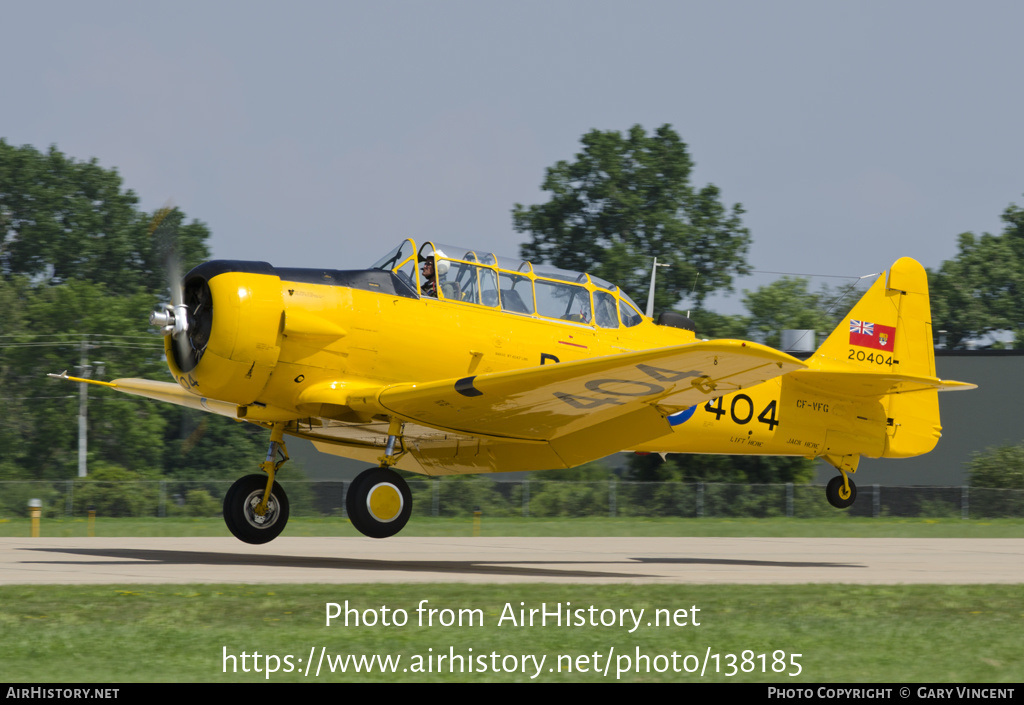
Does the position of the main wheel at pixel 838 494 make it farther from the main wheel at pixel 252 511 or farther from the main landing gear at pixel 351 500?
the main wheel at pixel 252 511

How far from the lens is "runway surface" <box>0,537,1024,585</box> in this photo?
11.7 m

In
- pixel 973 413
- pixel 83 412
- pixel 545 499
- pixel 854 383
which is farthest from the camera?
pixel 83 412

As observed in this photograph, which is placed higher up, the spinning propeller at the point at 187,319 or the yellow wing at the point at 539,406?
the spinning propeller at the point at 187,319

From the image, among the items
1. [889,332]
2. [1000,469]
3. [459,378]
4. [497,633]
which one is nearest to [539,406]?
[459,378]

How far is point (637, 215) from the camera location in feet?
172

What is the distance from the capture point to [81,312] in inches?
1880

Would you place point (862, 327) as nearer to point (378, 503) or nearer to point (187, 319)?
point (378, 503)

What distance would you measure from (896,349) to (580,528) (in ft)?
27.9

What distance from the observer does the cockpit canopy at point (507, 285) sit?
546 inches

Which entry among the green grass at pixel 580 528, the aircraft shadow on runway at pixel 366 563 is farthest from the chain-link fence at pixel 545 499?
the aircraft shadow on runway at pixel 366 563

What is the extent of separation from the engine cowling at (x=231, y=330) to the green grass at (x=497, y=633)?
10.5 ft

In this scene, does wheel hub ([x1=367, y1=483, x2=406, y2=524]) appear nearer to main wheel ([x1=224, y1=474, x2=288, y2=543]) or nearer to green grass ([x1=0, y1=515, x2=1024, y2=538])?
main wheel ([x1=224, y1=474, x2=288, y2=543])

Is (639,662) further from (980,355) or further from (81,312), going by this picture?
(81,312)

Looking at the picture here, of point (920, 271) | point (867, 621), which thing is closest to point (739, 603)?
point (867, 621)
